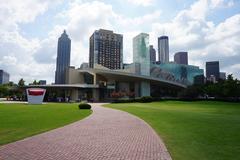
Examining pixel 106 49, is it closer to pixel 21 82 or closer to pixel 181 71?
pixel 181 71

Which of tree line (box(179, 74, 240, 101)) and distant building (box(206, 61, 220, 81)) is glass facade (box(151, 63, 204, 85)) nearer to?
distant building (box(206, 61, 220, 81))

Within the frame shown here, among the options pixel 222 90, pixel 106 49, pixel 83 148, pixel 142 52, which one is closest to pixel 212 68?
pixel 142 52

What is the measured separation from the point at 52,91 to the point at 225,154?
84.4 metres

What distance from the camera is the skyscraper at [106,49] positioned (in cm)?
12794

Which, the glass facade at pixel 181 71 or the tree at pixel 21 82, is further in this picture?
the glass facade at pixel 181 71

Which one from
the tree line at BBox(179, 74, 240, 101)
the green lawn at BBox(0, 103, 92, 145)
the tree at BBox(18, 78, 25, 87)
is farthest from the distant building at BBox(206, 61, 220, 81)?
the green lawn at BBox(0, 103, 92, 145)

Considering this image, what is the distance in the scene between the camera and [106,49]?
13125 centimetres

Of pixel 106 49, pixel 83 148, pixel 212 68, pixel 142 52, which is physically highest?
pixel 106 49

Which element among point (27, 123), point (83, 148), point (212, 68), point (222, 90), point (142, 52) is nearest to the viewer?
point (83, 148)

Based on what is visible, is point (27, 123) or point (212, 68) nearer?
point (27, 123)

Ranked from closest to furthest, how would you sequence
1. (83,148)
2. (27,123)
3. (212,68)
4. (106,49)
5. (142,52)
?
(83,148)
(27,123)
(142,52)
(106,49)
(212,68)

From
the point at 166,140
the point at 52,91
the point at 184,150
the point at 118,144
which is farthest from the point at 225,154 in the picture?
the point at 52,91

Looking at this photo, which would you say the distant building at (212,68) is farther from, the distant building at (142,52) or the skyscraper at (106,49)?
the distant building at (142,52)

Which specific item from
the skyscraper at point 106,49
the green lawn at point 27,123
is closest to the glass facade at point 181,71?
the skyscraper at point 106,49
